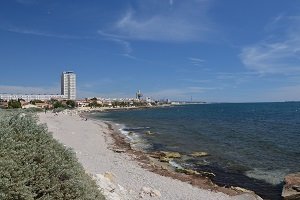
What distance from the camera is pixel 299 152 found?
36.3 metres

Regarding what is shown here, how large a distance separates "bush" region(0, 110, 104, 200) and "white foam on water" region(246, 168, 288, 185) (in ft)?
59.0

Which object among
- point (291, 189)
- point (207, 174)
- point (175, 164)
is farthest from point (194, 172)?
point (291, 189)

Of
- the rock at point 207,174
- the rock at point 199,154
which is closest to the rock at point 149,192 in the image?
the rock at point 207,174

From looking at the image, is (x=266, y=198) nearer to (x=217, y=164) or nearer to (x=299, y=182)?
(x=299, y=182)

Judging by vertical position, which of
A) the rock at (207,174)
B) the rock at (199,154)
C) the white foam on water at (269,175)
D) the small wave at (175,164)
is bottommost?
the white foam on water at (269,175)

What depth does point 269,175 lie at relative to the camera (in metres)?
26.0

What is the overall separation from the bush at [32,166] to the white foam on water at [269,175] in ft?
59.0

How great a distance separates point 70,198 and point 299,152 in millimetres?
32991

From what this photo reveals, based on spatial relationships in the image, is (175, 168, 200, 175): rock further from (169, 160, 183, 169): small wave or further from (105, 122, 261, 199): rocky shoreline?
(169, 160, 183, 169): small wave

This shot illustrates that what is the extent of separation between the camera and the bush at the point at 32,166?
22.2 feet

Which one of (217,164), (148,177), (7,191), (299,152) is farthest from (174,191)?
(299,152)

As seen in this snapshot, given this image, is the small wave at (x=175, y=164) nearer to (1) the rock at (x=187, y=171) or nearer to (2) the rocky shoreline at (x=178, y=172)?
(2) the rocky shoreline at (x=178, y=172)

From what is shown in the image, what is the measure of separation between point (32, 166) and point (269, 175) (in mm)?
21780

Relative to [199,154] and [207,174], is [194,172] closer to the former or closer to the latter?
[207,174]
